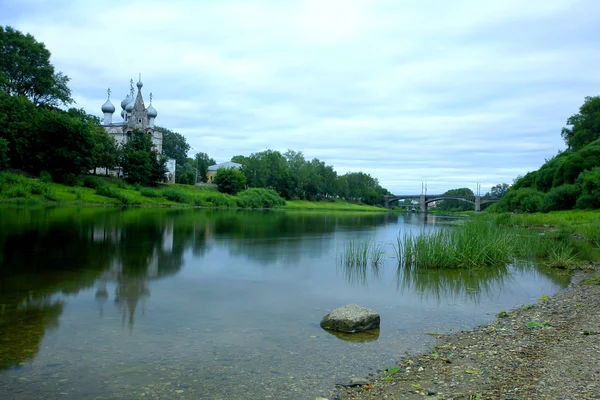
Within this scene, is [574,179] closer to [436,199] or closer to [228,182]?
[228,182]

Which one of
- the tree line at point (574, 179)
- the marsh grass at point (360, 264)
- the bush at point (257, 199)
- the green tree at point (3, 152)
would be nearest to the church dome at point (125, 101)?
the bush at point (257, 199)

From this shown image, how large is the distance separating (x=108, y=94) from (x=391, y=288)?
117m

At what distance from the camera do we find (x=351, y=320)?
988 centimetres

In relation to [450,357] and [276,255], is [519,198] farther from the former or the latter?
[450,357]

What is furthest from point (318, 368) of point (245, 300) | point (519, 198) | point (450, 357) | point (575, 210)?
point (519, 198)

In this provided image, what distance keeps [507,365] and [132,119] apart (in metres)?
112

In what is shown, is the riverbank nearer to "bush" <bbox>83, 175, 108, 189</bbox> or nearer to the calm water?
the calm water

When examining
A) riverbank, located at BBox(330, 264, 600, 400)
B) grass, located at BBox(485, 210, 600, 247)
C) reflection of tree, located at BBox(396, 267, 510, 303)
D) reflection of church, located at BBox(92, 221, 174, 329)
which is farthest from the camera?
grass, located at BBox(485, 210, 600, 247)

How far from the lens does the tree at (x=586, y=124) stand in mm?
80000

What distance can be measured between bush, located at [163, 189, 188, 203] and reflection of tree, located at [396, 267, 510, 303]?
66709 millimetres

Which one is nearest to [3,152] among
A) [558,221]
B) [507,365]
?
[507,365]

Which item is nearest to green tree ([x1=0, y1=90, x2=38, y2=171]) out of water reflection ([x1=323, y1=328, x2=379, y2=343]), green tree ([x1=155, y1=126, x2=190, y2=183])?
water reflection ([x1=323, y1=328, x2=379, y2=343])

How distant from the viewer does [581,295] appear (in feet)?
43.2

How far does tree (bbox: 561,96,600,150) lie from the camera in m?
80.0
